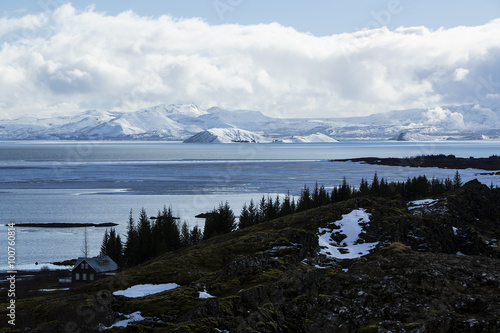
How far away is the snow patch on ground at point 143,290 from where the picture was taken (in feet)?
132

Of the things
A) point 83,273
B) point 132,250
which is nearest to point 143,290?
point 83,273

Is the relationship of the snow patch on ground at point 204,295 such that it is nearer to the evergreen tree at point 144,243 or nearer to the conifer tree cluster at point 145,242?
the conifer tree cluster at point 145,242

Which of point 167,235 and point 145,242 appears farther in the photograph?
point 167,235

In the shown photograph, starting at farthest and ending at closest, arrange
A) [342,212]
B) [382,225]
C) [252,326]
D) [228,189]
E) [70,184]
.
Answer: [70,184], [228,189], [342,212], [382,225], [252,326]

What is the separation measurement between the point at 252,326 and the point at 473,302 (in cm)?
1343

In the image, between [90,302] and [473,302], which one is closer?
[473,302]

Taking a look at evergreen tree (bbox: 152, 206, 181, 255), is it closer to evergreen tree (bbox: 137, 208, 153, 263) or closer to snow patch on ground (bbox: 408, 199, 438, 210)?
evergreen tree (bbox: 137, 208, 153, 263)

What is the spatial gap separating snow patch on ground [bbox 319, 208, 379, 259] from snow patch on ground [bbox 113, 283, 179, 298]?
16.6m

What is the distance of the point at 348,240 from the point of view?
2248 inches

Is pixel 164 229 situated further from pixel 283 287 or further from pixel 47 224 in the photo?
pixel 283 287

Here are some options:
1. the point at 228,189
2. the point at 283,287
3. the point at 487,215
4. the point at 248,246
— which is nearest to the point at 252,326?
the point at 283,287

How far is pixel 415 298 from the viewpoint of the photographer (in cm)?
3253

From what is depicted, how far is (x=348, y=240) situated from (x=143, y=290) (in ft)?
80.9

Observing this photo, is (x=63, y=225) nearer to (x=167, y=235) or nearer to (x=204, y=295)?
(x=167, y=235)
